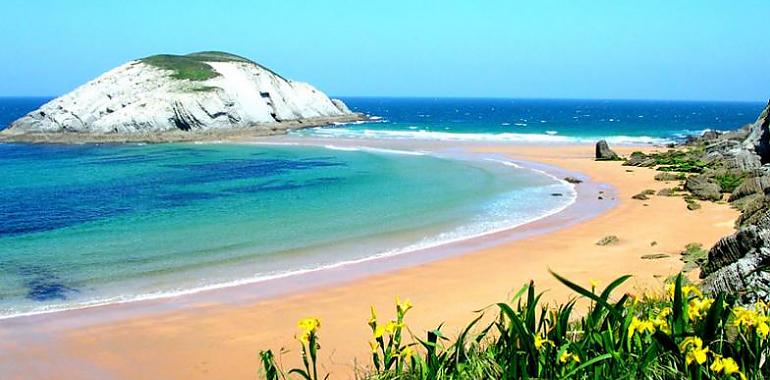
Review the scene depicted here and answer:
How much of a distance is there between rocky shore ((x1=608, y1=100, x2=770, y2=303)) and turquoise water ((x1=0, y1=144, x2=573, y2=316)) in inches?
207

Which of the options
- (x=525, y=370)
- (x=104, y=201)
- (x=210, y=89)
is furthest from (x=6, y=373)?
(x=210, y=89)

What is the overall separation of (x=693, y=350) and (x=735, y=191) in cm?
2125

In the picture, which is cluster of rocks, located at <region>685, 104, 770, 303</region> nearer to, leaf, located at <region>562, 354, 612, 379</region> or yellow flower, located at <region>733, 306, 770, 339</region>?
yellow flower, located at <region>733, 306, 770, 339</region>

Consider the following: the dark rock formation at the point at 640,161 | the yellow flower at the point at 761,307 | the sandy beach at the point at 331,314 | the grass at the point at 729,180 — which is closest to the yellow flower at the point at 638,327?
the yellow flower at the point at 761,307

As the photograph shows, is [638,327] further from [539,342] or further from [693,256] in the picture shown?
[693,256]

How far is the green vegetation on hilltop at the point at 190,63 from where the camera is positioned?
241 feet

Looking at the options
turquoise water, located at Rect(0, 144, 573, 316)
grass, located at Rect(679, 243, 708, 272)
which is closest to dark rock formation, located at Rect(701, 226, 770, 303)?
grass, located at Rect(679, 243, 708, 272)

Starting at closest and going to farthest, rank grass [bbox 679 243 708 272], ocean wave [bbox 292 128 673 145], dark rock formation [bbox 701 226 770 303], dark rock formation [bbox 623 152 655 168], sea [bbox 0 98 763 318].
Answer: dark rock formation [bbox 701 226 770 303] < grass [bbox 679 243 708 272] < sea [bbox 0 98 763 318] < dark rock formation [bbox 623 152 655 168] < ocean wave [bbox 292 128 673 145]

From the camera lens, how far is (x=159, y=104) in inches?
2571

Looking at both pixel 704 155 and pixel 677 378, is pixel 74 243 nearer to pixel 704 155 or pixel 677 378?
pixel 677 378

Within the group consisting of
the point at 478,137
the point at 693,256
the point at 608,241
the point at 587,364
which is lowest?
the point at 608,241

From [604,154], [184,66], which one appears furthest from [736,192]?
[184,66]

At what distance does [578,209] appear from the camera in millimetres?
23359

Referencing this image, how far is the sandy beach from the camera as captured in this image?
984 cm
